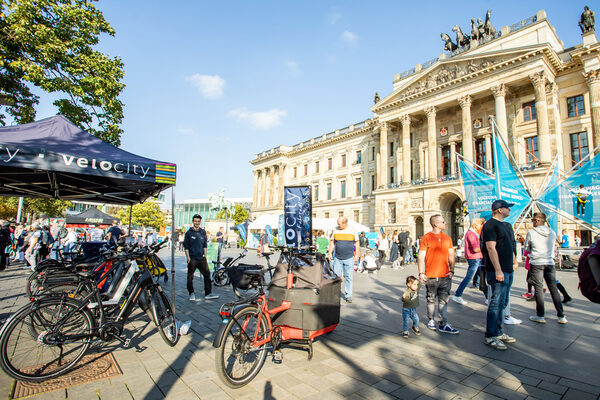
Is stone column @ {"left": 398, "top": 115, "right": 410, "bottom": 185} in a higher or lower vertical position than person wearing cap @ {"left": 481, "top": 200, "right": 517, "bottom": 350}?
higher

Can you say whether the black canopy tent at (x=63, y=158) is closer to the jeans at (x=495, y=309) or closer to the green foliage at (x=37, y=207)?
the jeans at (x=495, y=309)

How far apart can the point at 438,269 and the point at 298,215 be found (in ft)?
14.5

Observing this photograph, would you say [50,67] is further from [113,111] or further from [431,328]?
[431,328]

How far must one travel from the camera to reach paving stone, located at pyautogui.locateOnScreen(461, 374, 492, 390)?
3142 mm

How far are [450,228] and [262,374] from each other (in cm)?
3260

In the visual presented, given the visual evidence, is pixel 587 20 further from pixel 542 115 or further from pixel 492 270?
pixel 492 270

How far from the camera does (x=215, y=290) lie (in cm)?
871

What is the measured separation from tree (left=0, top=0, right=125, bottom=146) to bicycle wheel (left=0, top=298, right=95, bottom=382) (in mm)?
8931

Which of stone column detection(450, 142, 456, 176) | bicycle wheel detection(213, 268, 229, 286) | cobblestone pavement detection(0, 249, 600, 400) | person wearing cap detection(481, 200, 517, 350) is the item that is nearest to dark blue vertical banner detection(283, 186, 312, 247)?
bicycle wheel detection(213, 268, 229, 286)

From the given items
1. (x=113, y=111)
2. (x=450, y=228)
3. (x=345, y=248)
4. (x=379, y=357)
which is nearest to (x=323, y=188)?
(x=450, y=228)

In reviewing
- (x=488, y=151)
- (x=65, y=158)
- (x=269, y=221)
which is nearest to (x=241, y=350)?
(x=65, y=158)

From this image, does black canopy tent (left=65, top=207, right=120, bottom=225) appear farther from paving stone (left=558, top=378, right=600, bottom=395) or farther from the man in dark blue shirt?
paving stone (left=558, top=378, right=600, bottom=395)

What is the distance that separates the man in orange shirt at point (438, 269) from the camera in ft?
16.4

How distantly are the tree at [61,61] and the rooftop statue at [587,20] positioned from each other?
34962 millimetres
